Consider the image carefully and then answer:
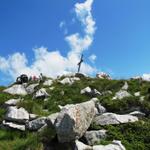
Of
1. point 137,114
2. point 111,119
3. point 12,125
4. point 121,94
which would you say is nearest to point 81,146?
point 111,119

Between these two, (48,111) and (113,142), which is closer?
(113,142)

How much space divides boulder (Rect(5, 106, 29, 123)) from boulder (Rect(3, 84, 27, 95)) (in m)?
10.7

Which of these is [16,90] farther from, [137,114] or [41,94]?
[137,114]

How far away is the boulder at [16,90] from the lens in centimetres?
3866

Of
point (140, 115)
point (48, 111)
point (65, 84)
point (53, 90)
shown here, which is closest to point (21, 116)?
point (48, 111)

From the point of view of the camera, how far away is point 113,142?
72.8ft

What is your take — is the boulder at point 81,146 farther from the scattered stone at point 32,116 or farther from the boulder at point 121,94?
the boulder at point 121,94

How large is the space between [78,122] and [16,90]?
18.3 metres

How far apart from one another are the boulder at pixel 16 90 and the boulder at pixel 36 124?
1315cm

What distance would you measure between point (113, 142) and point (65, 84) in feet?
61.2

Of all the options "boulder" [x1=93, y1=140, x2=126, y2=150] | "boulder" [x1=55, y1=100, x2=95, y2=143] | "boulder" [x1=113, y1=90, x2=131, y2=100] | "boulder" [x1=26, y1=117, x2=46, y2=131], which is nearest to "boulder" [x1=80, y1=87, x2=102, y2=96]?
"boulder" [x1=113, y1=90, x2=131, y2=100]

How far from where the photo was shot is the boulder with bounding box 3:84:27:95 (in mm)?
38656

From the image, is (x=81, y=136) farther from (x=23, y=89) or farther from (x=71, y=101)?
(x=23, y=89)

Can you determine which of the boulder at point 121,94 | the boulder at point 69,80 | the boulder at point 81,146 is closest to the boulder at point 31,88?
the boulder at point 69,80
